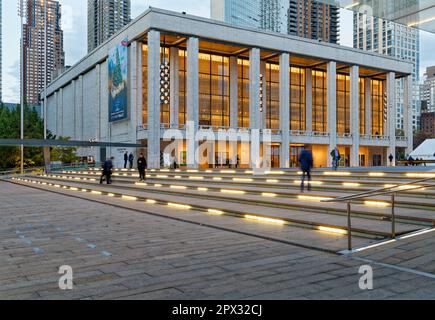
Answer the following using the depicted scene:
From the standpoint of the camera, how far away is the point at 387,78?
194 feet

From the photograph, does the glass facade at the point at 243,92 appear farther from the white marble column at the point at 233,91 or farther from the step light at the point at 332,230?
the step light at the point at 332,230

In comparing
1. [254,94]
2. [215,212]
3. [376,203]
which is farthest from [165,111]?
[376,203]

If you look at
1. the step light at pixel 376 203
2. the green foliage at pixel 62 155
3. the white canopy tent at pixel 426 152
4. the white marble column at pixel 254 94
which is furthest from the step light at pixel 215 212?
the green foliage at pixel 62 155

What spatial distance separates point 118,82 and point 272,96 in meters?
21.2

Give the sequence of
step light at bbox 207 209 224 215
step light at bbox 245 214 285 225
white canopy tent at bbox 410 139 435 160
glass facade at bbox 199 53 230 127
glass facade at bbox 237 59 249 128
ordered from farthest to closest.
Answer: glass facade at bbox 237 59 249 128 < glass facade at bbox 199 53 230 127 < white canopy tent at bbox 410 139 435 160 < step light at bbox 207 209 224 215 < step light at bbox 245 214 285 225

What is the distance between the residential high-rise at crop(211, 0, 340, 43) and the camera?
504 feet

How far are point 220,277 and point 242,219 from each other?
5.48 m

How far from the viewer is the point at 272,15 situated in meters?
186

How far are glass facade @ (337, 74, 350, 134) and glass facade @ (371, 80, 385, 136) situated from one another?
202 inches

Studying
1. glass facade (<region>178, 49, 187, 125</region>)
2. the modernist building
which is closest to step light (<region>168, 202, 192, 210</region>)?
the modernist building

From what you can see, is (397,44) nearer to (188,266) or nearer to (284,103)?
(284,103)

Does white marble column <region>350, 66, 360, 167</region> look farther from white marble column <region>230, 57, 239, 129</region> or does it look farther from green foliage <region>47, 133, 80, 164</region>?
green foliage <region>47, 133, 80, 164</region>
